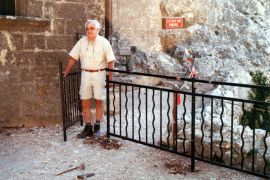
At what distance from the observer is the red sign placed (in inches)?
490

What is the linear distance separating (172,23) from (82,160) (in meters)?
8.36

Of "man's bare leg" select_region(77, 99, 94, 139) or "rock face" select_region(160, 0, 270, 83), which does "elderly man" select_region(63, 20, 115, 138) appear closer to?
"man's bare leg" select_region(77, 99, 94, 139)

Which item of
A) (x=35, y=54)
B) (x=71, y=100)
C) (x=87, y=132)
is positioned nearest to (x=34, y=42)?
(x=35, y=54)

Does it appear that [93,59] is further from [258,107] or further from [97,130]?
[258,107]

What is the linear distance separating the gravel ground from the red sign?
23.5 feet

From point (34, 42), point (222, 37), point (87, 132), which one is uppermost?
point (222, 37)

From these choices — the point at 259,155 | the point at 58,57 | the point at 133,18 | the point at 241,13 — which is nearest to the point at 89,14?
the point at 58,57

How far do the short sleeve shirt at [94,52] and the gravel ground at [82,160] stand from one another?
3.96ft

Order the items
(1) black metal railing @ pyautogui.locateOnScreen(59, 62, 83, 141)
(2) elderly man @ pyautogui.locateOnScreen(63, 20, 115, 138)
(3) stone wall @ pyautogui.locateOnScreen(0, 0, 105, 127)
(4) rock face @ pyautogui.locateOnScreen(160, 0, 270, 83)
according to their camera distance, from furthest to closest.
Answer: (4) rock face @ pyautogui.locateOnScreen(160, 0, 270, 83), (3) stone wall @ pyautogui.locateOnScreen(0, 0, 105, 127), (1) black metal railing @ pyautogui.locateOnScreen(59, 62, 83, 141), (2) elderly man @ pyautogui.locateOnScreen(63, 20, 115, 138)

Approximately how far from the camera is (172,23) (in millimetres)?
12586

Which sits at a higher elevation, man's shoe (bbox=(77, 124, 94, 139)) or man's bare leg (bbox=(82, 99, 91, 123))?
man's bare leg (bbox=(82, 99, 91, 123))

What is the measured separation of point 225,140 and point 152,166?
1.05 m

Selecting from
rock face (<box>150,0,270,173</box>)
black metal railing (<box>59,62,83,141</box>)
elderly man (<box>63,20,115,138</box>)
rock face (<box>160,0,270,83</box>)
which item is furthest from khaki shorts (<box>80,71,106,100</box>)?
rock face (<box>160,0,270,83</box>)

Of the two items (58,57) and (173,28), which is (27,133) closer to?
(58,57)
